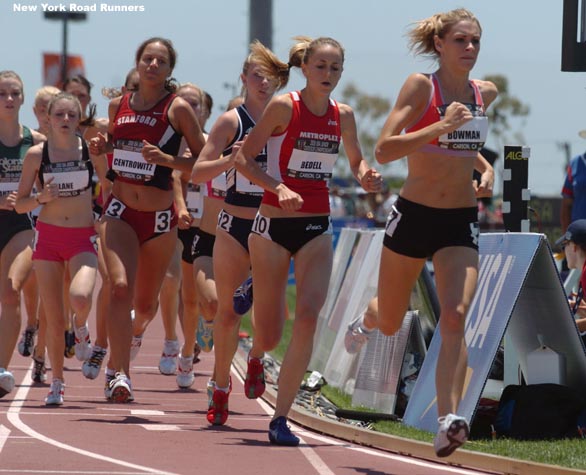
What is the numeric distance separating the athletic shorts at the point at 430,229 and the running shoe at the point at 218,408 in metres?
2.36

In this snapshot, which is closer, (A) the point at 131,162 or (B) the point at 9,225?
(A) the point at 131,162

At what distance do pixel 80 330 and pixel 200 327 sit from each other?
4.50 ft

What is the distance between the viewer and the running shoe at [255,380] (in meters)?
10.5

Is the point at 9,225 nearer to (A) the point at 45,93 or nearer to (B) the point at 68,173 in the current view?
(B) the point at 68,173

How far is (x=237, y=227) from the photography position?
1083 centimetres

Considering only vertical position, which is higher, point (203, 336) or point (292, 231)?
point (292, 231)

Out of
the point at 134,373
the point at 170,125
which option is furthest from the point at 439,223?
the point at 134,373

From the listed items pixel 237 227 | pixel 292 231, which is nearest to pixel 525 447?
pixel 292 231

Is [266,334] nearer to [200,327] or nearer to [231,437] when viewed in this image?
[231,437]

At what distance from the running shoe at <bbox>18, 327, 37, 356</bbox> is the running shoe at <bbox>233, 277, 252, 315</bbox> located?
4.82 m

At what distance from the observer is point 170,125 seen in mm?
11469

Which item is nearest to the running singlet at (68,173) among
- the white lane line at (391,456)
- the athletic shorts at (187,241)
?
the athletic shorts at (187,241)

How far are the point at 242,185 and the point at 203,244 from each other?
1.73 metres

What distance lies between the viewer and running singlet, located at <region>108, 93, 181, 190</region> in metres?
11.4
